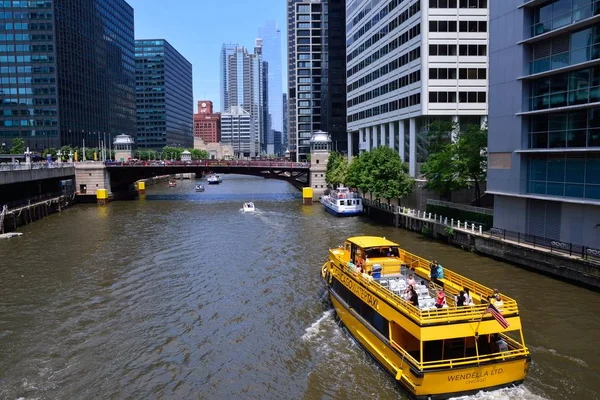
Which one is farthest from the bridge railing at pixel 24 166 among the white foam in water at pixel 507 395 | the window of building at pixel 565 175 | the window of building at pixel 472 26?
the white foam in water at pixel 507 395

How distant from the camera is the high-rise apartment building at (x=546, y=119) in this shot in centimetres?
3394

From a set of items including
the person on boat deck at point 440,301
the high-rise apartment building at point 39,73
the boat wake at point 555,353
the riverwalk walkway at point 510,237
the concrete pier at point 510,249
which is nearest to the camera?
the person on boat deck at point 440,301

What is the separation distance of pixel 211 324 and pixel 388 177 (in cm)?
4239

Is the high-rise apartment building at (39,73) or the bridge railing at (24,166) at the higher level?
the high-rise apartment building at (39,73)

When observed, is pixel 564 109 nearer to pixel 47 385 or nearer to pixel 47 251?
pixel 47 385

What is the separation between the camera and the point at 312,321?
28.0m

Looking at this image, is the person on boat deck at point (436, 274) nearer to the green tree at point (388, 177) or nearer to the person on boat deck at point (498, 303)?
the person on boat deck at point (498, 303)

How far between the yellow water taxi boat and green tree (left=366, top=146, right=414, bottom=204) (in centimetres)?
3987

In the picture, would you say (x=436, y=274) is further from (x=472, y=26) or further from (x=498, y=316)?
(x=472, y=26)

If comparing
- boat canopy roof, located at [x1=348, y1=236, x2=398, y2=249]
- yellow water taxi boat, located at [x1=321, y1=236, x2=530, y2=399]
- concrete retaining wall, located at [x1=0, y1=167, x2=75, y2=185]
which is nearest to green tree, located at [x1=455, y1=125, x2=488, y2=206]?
boat canopy roof, located at [x1=348, y1=236, x2=398, y2=249]

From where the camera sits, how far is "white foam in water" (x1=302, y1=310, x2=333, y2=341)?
1014 inches

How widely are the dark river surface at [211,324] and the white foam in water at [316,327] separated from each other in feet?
0.35

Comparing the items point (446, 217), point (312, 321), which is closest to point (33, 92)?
point (446, 217)

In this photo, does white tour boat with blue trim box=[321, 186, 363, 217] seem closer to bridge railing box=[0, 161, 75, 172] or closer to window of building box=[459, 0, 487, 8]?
window of building box=[459, 0, 487, 8]
